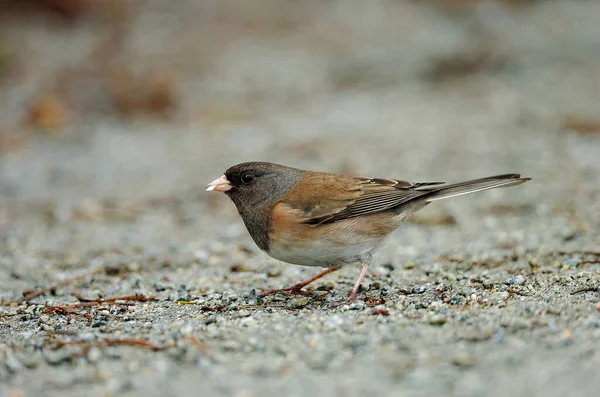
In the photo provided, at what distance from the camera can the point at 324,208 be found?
459 cm

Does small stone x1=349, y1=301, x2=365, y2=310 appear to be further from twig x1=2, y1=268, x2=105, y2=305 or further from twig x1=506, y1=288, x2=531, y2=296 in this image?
twig x1=2, y1=268, x2=105, y2=305

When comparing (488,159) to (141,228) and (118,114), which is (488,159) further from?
(118,114)

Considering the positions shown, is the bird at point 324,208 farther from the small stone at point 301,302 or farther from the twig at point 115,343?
the twig at point 115,343

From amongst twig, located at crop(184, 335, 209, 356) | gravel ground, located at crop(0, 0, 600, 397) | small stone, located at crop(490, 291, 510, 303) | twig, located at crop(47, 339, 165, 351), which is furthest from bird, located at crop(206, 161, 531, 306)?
twig, located at crop(47, 339, 165, 351)

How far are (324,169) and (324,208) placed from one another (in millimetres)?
3592

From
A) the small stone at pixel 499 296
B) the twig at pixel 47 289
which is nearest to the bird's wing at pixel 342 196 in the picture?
the small stone at pixel 499 296

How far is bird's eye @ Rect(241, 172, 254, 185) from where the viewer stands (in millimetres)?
4836

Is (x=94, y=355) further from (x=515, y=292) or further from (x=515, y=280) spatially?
(x=515, y=280)

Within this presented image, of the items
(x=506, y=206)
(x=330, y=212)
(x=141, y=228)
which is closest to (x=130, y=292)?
(x=330, y=212)

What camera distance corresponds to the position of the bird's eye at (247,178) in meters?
4.84

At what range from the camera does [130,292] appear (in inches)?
200

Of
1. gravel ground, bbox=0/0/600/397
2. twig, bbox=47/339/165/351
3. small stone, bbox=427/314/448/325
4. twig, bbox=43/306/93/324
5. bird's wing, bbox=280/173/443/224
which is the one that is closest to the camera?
gravel ground, bbox=0/0/600/397

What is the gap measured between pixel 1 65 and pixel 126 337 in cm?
872

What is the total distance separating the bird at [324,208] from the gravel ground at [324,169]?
28cm
